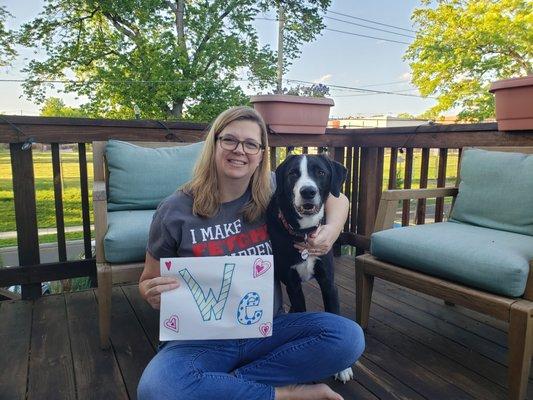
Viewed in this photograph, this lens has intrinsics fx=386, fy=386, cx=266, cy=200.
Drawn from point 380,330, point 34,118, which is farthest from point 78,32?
point 380,330

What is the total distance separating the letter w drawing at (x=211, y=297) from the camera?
124cm

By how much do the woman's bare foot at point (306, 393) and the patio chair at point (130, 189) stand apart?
0.91 meters

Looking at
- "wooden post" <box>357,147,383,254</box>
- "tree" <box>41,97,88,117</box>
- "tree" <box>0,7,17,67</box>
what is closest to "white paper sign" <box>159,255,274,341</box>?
"wooden post" <box>357,147,383,254</box>

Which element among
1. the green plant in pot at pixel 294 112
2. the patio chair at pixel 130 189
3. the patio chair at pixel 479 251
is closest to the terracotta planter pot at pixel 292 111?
the green plant in pot at pixel 294 112

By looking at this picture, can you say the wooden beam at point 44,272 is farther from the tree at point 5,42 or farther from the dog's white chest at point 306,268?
the tree at point 5,42

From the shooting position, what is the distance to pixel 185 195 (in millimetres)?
1323

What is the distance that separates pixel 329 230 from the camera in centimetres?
152

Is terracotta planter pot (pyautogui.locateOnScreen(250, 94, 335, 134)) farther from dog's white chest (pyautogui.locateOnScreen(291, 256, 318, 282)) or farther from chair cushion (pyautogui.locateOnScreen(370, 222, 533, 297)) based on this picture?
dog's white chest (pyautogui.locateOnScreen(291, 256, 318, 282))

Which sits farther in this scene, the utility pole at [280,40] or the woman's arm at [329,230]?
the utility pole at [280,40]

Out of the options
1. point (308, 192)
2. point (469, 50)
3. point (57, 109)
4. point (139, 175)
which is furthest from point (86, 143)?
point (57, 109)

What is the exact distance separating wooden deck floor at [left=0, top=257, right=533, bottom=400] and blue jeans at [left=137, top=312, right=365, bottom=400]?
318mm

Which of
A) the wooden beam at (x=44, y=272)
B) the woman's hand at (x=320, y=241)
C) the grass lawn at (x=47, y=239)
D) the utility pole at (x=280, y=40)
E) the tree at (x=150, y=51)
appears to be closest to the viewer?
the woman's hand at (x=320, y=241)

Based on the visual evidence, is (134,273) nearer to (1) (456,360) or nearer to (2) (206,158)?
(2) (206,158)

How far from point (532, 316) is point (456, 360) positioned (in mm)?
503
